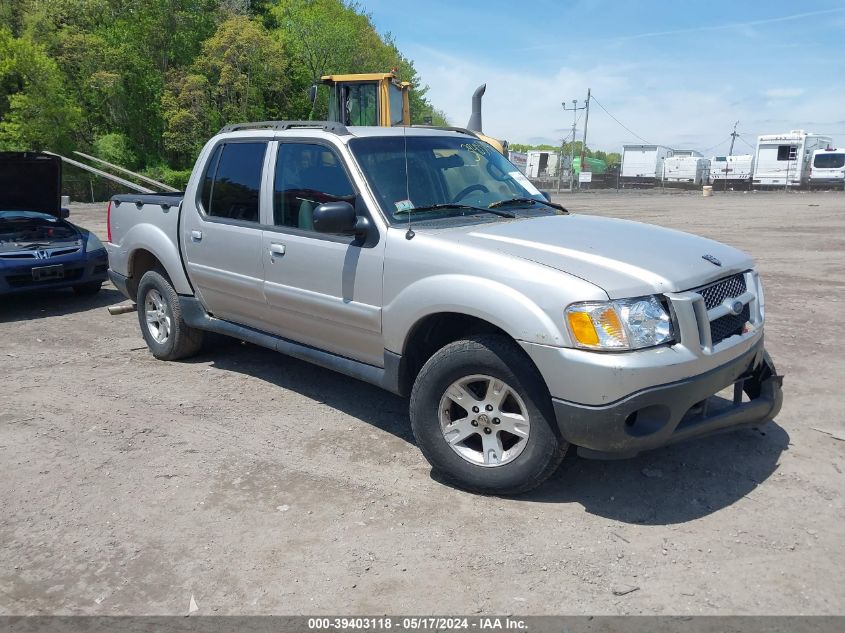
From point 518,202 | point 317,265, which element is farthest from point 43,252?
point 518,202

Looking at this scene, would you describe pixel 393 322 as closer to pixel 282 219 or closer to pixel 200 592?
pixel 282 219

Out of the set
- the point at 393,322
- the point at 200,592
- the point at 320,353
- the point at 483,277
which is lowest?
the point at 200,592

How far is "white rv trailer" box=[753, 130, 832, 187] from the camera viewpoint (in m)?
43.9

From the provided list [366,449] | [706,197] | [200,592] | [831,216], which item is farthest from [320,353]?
[706,197]

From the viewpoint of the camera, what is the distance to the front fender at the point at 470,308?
3281 mm

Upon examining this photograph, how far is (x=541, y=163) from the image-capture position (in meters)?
58.0

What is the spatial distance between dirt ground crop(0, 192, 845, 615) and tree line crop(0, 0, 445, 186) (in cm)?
3678

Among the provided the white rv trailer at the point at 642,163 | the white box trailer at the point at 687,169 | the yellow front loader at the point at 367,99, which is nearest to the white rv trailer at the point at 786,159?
the white box trailer at the point at 687,169

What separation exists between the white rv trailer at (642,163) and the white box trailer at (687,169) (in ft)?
2.15

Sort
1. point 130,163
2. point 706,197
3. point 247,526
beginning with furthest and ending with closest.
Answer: point 130,163
point 706,197
point 247,526

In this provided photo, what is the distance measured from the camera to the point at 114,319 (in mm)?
8078

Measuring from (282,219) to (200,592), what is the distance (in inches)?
101

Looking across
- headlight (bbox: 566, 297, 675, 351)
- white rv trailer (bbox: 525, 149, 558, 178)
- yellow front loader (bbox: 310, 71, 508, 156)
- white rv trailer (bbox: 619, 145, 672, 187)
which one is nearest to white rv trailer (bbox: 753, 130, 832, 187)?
white rv trailer (bbox: 619, 145, 672, 187)

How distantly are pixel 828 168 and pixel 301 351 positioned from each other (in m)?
47.0
